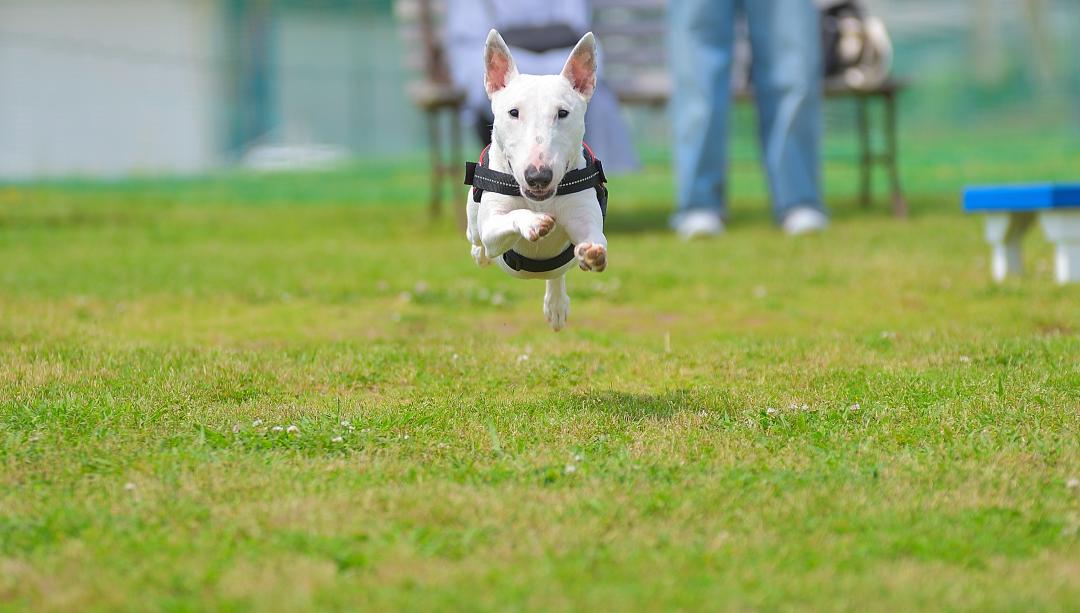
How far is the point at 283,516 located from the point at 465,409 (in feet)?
4.38

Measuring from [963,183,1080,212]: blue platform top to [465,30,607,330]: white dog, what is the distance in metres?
4.00

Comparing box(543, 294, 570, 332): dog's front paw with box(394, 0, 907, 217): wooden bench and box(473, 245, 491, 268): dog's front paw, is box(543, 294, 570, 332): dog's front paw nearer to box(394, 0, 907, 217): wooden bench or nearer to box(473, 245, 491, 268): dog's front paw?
box(473, 245, 491, 268): dog's front paw

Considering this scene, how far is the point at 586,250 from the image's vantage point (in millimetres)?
4199

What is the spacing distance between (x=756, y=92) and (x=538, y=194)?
24.2 feet

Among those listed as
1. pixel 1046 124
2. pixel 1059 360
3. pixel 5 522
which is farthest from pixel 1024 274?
pixel 1046 124

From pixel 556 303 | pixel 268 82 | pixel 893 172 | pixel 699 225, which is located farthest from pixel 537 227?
pixel 268 82

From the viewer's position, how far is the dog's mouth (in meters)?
4.27

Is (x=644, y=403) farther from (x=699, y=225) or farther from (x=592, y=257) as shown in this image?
(x=699, y=225)

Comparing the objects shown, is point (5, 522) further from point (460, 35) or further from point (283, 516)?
point (460, 35)

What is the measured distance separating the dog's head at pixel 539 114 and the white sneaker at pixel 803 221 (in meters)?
6.49

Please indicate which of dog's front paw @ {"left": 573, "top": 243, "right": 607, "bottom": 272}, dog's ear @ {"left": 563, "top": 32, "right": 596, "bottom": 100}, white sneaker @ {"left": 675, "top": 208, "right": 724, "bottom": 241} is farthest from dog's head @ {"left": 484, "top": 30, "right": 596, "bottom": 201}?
white sneaker @ {"left": 675, "top": 208, "right": 724, "bottom": 241}

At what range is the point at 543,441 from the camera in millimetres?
4445

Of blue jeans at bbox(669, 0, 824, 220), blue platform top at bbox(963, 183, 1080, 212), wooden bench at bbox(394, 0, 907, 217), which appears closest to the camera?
blue platform top at bbox(963, 183, 1080, 212)

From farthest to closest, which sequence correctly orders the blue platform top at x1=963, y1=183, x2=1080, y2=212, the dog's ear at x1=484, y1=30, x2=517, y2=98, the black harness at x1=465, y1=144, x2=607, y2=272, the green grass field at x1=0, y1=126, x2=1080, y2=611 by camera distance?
the blue platform top at x1=963, y1=183, x2=1080, y2=212 → the dog's ear at x1=484, y1=30, x2=517, y2=98 → the black harness at x1=465, y1=144, x2=607, y2=272 → the green grass field at x1=0, y1=126, x2=1080, y2=611
